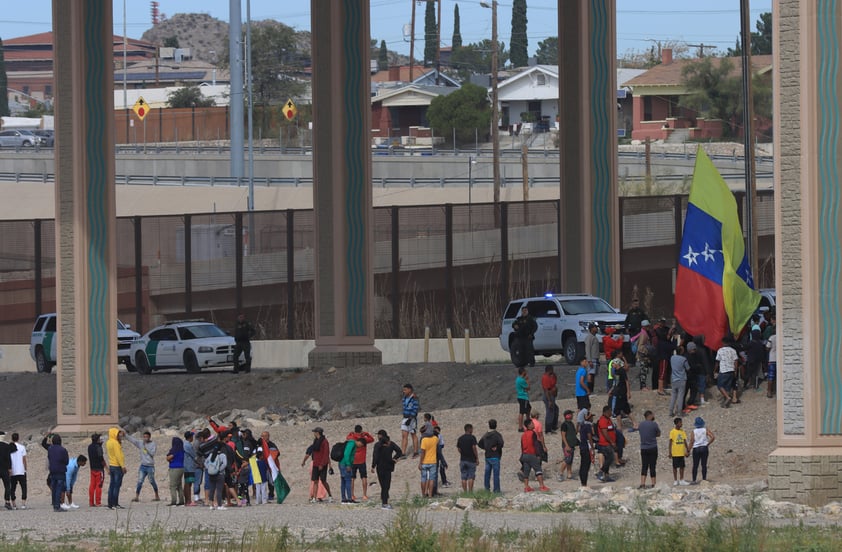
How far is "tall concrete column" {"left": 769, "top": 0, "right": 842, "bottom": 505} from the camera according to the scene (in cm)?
2673

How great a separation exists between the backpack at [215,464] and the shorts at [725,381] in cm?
1068

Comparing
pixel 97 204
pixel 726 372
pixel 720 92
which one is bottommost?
pixel 726 372

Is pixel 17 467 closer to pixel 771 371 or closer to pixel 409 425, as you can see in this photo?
pixel 409 425

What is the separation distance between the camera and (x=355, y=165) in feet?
148

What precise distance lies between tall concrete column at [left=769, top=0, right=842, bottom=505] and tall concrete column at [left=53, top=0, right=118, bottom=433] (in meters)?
17.2

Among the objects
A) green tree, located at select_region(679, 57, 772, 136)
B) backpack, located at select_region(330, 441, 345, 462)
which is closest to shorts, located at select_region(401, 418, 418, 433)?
backpack, located at select_region(330, 441, 345, 462)

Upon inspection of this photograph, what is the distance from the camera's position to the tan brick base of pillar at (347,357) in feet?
149

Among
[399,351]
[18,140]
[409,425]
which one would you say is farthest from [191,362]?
[18,140]

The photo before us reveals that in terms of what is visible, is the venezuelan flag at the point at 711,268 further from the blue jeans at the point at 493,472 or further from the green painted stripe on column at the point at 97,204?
the green painted stripe on column at the point at 97,204

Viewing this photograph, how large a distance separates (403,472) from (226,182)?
203 ft

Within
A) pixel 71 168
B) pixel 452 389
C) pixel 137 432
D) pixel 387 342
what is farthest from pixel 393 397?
pixel 387 342

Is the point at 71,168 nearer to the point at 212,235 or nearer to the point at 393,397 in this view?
the point at 393,397

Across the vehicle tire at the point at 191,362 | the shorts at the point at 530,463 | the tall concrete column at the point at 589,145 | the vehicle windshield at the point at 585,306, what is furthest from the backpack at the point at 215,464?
the tall concrete column at the point at 589,145

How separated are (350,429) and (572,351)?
6952 millimetres
